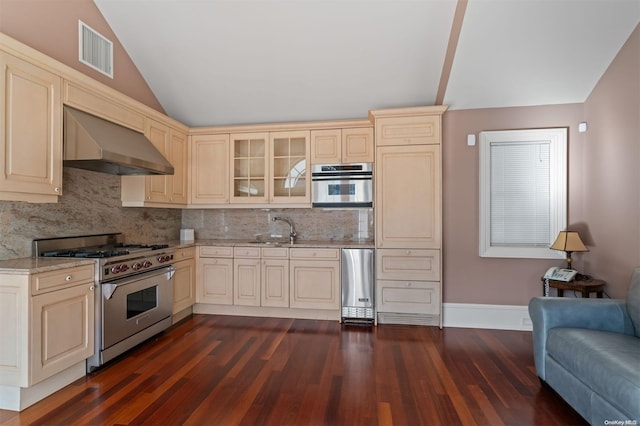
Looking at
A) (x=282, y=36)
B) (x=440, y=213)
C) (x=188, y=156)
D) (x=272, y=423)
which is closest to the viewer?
(x=272, y=423)

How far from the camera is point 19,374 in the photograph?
200cm

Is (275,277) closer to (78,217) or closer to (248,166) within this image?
(248,166)

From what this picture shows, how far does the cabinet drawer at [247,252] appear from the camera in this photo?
381cm

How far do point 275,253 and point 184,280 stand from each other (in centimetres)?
Result: 110

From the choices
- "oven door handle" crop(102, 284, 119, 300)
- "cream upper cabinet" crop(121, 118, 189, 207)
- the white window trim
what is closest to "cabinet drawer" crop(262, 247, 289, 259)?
"cream upper cabinet" crop(121, 118, 189, 207)

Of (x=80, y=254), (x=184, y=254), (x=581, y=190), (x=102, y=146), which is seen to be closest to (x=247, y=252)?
(x=184, y=254)

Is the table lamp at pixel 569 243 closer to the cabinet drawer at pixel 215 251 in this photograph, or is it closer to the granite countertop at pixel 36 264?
the cabinet drawer at pixel 215 251

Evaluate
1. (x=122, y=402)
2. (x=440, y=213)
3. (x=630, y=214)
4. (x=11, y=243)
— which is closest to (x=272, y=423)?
(x=122, y=402)

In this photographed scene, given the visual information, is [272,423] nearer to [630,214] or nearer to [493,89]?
[630,214]

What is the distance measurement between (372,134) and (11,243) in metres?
3.54

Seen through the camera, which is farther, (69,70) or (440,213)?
(440,213)

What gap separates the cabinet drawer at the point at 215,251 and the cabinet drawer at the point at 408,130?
2.19 meters

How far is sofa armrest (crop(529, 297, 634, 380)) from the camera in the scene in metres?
2.17

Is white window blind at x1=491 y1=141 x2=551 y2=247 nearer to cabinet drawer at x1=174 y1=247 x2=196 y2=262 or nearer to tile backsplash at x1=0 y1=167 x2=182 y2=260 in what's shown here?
cabinet drawer at x1=174 y1=247 x2=196 y2=262
